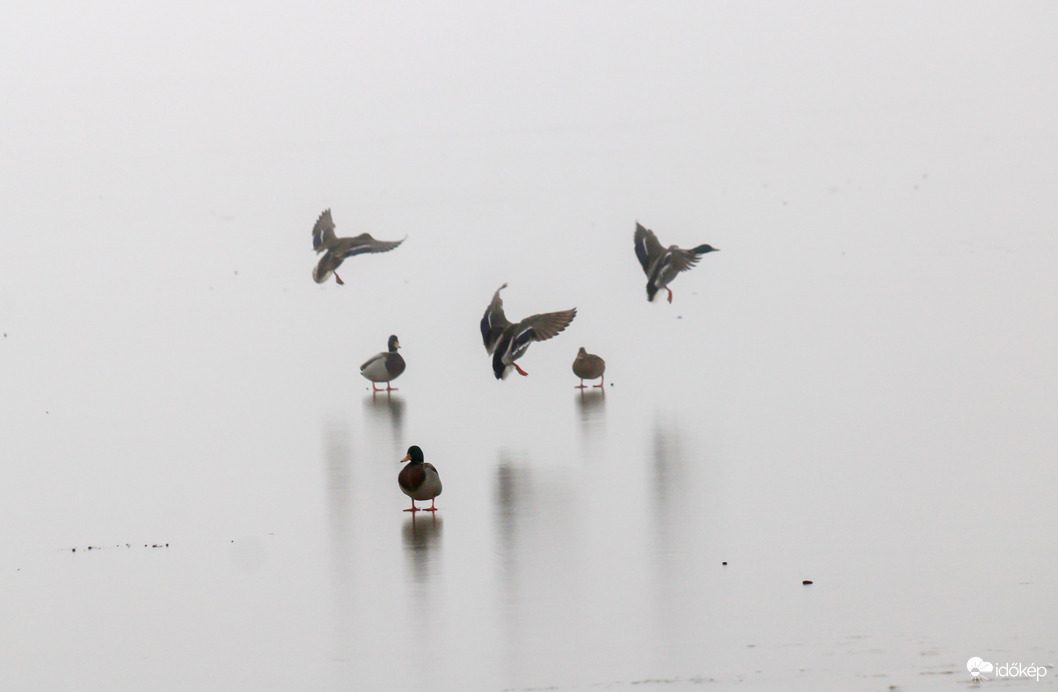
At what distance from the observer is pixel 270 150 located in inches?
931

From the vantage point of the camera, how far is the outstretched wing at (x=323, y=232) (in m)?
14.1

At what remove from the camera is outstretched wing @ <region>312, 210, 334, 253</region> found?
14089mm

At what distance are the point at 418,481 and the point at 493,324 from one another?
3.19 m

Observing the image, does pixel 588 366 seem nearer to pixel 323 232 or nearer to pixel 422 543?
pixel 422 543

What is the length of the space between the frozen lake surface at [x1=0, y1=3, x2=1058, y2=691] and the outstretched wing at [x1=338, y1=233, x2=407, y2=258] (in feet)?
2.53

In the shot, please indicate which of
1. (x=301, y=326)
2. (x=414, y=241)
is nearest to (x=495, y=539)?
(x=301, y=326)

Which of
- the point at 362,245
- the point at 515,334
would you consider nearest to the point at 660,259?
the point at 362,245

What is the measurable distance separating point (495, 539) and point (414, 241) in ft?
39.4

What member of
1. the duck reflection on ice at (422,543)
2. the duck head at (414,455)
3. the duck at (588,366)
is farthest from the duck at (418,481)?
the duck at (588,366)

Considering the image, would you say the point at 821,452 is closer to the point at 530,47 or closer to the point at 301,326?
the point at 301,326

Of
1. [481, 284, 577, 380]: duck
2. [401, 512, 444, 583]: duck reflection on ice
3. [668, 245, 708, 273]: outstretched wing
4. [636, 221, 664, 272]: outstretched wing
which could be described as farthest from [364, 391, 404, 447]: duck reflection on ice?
[636, 221, 664, 272]: outstretched wing

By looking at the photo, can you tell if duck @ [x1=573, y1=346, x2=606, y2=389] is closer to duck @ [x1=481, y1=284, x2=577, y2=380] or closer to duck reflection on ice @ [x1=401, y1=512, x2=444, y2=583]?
duck @ [x1=481, y1=284, x2=577, y2=380]

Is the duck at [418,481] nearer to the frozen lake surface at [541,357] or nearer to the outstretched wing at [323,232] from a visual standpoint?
the frozen lake surface at [541,357]

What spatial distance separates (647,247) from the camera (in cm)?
1279
